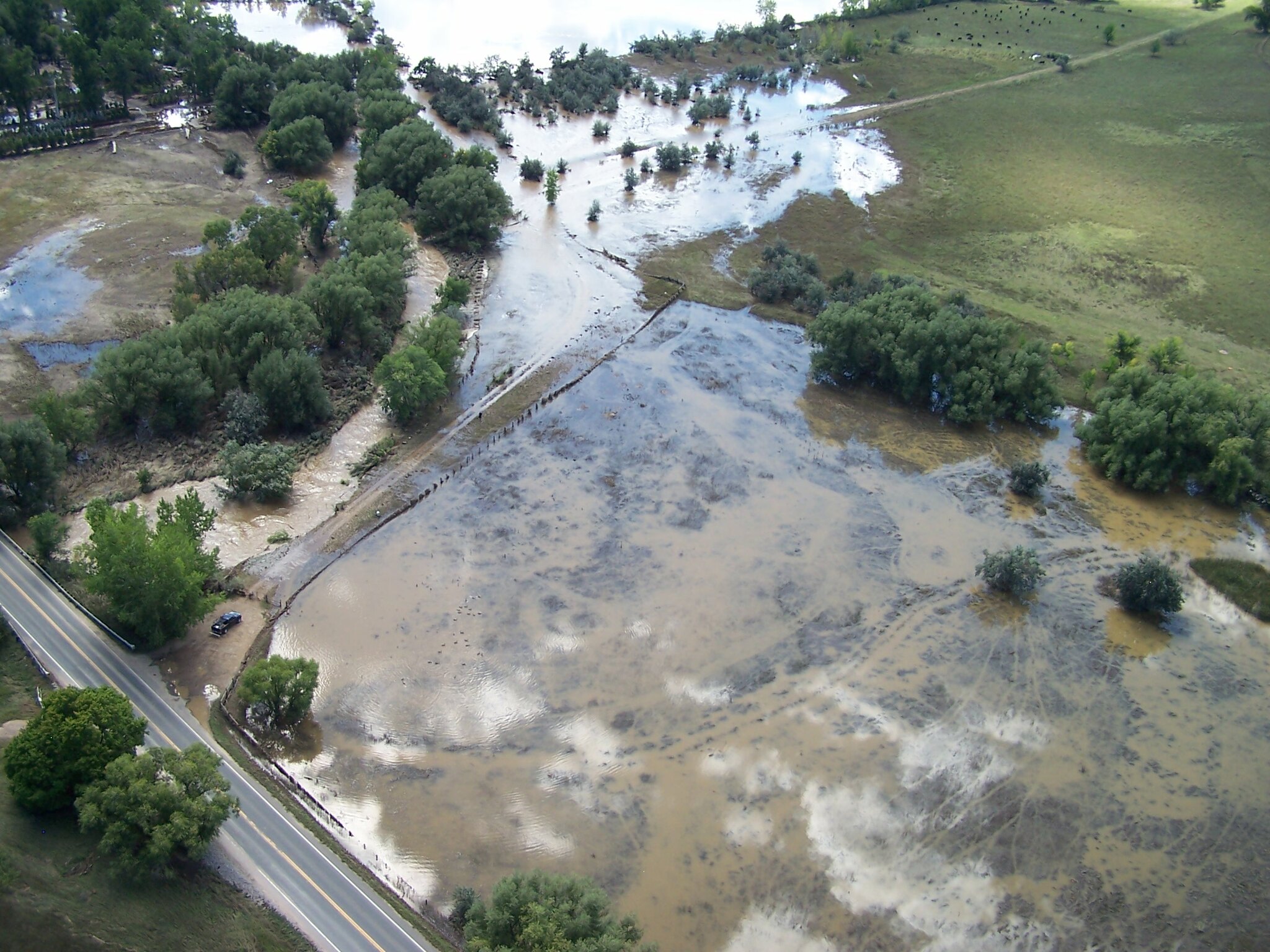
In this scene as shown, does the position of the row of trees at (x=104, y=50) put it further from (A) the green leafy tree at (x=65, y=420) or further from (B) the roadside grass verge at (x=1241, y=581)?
(B) the roadside grass verge at (x=1241, y=581)

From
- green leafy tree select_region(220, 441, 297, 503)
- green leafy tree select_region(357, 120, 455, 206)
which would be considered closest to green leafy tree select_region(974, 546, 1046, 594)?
green leafy tree select_region(220, 441, 297, 503)

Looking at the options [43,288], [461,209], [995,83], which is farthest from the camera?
[995,83]

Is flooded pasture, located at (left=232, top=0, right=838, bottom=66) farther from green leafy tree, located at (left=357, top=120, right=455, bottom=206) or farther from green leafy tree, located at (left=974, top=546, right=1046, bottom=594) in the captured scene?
green leafy tree, located at (left=974, top=546, right=1046, bottom=594)

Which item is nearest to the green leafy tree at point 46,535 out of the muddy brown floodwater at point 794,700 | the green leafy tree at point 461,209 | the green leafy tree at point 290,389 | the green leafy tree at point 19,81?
the muddy brown floodwater at point 794,700

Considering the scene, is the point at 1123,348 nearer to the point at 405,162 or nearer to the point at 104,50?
the point at 405,162

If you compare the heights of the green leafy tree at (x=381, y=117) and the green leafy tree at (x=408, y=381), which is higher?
the green leafy tree at (x=381, y=117)

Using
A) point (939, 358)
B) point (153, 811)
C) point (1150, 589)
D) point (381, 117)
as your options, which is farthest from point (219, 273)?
point (1150, 589)

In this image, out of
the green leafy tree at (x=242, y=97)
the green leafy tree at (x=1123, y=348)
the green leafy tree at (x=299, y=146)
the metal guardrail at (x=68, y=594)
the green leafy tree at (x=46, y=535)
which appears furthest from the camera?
the green leafy tree at (x=242, y=97)
